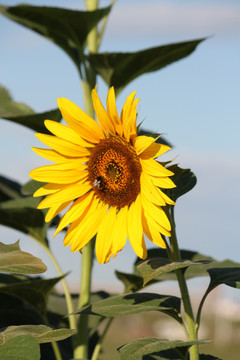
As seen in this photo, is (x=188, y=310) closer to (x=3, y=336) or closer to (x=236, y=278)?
(x=236, y=278)

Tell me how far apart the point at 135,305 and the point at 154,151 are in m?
0.27

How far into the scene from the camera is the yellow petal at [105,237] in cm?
117

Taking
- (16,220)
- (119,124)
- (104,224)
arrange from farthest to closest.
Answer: (16,220) < (104,224) < (119,124)

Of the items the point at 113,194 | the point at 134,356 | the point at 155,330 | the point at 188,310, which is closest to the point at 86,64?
the point at 113,194

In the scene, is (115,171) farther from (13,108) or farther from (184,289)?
(13,108)

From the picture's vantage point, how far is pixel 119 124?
1.11m

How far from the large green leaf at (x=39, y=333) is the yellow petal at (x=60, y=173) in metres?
0.27

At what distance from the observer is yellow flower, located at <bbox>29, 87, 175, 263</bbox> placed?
108 centimetres

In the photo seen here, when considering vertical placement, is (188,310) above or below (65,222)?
below

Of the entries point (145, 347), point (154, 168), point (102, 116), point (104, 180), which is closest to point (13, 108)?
point (104, 180)

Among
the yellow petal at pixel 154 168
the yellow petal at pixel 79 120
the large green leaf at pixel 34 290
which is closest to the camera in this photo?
the yellow petal at pixel 154 168

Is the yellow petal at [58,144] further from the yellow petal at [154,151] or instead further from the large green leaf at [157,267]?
the large green leaf at [157,267]

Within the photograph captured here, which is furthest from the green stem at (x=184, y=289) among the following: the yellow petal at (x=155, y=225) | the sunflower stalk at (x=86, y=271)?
the sunflower stalk at (x=86, y=271)

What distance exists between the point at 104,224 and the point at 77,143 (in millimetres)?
167
